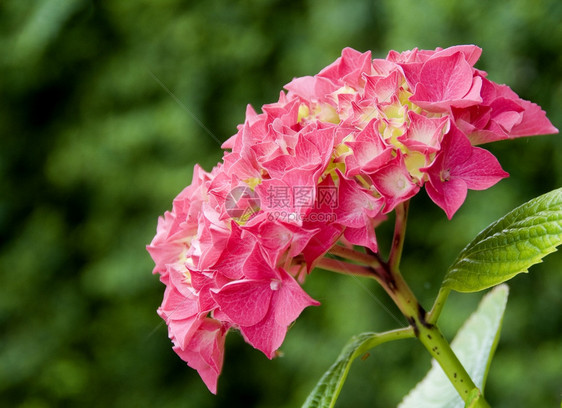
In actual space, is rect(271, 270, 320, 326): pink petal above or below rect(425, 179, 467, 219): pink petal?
above

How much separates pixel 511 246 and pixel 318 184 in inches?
5.8

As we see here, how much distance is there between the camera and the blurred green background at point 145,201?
1269mm

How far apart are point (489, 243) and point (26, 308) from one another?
60.4 inches

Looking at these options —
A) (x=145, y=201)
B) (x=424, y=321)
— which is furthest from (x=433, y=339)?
(x=145, y=201)

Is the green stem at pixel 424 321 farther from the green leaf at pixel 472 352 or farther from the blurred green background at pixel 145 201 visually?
the blurred green background at pixel 145 201

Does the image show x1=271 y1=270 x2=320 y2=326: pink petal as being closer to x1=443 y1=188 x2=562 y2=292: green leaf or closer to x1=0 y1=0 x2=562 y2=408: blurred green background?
x1=443 y1=188 x2=562 y2=292: green leaf

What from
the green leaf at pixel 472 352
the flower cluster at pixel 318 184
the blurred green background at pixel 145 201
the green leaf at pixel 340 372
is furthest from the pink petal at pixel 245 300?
the blurred green background at pixel 145 201

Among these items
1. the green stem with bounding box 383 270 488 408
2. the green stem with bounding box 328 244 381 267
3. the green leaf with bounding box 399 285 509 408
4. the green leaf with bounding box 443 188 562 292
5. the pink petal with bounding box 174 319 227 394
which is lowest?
the green leaf with bounding box 399 285 509 408

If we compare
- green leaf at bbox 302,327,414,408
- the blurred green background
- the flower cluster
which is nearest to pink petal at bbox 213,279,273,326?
the flower cluster

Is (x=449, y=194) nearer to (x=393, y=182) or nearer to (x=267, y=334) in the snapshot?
(x=393, y=182)

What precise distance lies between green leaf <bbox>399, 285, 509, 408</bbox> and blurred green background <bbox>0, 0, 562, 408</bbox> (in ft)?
1.62

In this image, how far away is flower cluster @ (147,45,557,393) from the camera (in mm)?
386

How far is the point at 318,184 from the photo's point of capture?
402 mm

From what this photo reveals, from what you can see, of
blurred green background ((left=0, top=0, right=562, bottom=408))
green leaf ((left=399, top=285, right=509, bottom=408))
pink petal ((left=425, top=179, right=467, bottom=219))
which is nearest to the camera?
pink petal ((left=425, top=179, right=467, bottom=219))
